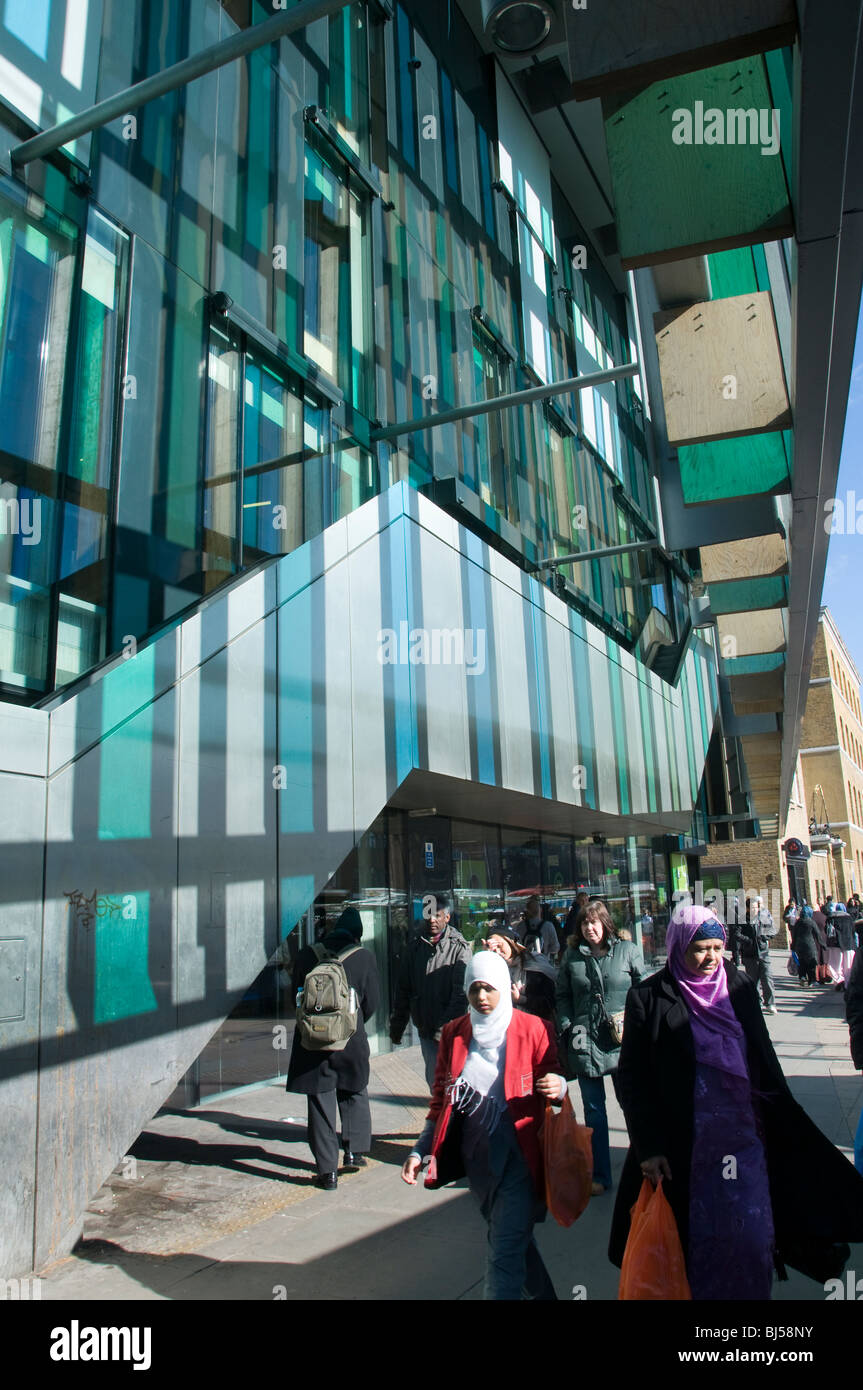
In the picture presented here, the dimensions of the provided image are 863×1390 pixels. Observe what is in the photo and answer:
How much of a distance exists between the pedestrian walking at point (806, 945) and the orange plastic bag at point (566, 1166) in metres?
17.8

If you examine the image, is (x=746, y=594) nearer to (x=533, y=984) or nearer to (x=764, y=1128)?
(x=533, y=984)

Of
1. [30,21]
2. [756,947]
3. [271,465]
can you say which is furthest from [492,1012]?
[756,947]

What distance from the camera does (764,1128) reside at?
3.57m

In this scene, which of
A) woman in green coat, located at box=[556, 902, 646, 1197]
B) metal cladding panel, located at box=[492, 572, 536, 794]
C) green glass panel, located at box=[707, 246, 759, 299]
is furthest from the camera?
metal cladding panel, located at box=[492, 572, 536, 794]

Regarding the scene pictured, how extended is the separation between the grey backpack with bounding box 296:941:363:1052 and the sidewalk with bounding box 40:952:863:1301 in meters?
0.90

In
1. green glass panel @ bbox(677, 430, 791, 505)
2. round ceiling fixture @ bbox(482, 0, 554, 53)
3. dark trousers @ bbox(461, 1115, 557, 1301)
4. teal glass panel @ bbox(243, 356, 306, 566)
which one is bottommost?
dark trousers @ bbox(461, 1115, 557, 1301)

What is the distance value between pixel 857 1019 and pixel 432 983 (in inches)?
121

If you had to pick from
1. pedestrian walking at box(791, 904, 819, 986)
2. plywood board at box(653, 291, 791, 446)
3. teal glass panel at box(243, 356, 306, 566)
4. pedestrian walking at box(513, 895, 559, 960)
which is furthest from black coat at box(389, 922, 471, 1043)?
pedestrian walking at box(791, 904, 819, 986)

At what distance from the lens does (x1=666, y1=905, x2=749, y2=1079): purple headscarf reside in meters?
3.58

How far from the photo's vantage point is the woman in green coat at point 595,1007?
630 centimetres

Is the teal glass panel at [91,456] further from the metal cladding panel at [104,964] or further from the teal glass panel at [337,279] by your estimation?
the teal glass panel at [337,279]

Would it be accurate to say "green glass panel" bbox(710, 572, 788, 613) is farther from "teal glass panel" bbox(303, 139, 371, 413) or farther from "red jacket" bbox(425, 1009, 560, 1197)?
"red jacket" bbox(425, 1009, 560, 1197)

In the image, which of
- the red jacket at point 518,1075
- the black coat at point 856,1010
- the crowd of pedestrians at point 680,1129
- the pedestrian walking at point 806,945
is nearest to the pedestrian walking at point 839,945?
the pedestrian walking at point 806,945

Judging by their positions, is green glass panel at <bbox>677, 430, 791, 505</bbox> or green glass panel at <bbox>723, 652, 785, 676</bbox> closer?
green glass panel at <bbox>677, 430, 791, 505</bbox>
